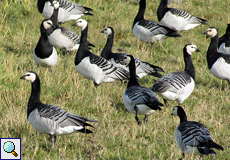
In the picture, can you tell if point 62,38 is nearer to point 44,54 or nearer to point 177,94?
point 44,54

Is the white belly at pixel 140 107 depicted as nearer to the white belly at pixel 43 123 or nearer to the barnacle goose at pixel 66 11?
the white belly at pixel 43 123

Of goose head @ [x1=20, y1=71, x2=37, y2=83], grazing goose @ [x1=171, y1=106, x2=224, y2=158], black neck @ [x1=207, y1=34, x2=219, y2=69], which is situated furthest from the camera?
black neck @ [x1=207, y1=34, x2=219, y2=69]

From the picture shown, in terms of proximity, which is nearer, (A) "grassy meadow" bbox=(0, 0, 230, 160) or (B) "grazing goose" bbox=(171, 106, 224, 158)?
(B) "grazing goose" bbox=(171, 106, 224, 158)

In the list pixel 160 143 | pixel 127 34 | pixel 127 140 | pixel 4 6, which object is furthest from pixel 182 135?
pixel 4 6

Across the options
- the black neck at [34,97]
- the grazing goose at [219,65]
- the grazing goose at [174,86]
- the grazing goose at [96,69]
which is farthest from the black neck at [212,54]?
the black neck at [34,97]

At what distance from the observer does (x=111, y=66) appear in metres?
8.55

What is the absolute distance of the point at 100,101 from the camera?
7.16m

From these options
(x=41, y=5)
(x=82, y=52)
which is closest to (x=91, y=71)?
(x=82, y=52)

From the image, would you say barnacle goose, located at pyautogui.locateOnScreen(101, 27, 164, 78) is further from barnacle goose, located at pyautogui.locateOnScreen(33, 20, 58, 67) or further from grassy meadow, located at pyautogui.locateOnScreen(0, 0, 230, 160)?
barnacle goose, located at pyautogui.locateOnScreen(33, 20, 58, 67)

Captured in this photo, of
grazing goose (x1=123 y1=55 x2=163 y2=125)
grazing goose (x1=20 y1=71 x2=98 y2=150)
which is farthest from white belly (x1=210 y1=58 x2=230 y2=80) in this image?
grazing goose (x1=20 y1=71 x2=98 y2=150)

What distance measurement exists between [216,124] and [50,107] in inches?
146

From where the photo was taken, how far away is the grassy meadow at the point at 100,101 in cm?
554

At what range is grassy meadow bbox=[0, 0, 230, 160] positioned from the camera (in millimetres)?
5535

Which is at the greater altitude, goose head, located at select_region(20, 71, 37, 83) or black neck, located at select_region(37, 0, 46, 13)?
A: black neck, located at select_region(37, 0, 46, 13)
